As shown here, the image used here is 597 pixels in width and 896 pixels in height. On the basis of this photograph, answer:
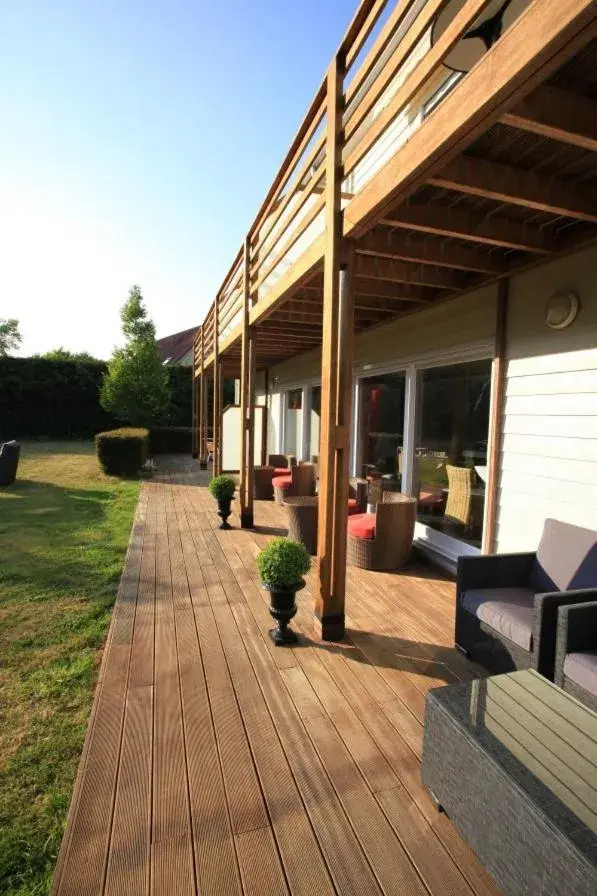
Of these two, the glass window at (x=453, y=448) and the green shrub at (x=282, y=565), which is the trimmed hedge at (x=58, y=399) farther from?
the green shrub at (x=282, y=565)

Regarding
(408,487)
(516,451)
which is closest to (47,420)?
(408,487)

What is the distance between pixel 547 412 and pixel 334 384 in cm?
161

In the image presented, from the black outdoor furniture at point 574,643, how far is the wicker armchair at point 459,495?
7.23ft

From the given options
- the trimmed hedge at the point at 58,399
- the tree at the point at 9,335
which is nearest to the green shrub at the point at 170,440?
the trimmed hedge at the point at 58,399

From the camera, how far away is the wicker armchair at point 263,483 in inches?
297

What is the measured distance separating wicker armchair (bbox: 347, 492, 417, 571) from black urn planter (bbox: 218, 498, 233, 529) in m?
1.81

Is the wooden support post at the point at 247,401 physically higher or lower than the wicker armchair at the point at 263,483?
higher

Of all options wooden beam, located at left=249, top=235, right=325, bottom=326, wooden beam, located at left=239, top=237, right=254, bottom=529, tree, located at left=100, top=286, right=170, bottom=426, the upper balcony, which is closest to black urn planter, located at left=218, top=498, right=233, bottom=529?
wooden beam, located at left=239, top=237, right=254, bottom=529

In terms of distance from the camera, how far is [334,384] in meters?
2.88

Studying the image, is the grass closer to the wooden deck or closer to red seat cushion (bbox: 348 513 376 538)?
the wooden deck

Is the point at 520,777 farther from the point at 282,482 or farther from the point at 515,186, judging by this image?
the point at 282,482

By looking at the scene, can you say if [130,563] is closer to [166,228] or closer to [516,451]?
[516,451]

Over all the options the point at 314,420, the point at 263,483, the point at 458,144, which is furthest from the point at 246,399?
the point at 458,144

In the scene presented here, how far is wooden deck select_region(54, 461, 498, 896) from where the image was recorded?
1401 mm
